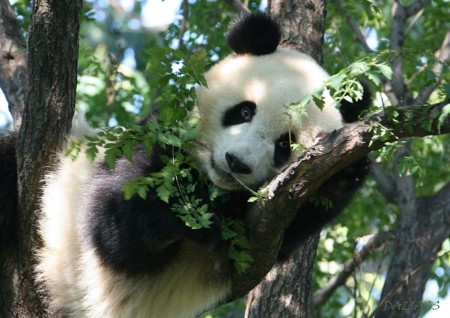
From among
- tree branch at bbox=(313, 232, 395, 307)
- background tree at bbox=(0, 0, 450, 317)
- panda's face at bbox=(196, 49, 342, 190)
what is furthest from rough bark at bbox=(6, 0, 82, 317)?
tree branch at bbox=(313, 232, 395, 307)

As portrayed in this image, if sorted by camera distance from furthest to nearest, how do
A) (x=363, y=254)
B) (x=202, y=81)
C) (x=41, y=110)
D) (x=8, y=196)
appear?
(x=363, y=254) < (x=8, y=196) < (x=41, y=110) < (x=202, y=81)

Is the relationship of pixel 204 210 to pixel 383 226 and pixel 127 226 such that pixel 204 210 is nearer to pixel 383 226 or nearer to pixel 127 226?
pixel 127 226

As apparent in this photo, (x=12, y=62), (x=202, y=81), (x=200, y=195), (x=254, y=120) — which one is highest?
(x=12, y=62)

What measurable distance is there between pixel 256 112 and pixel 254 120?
0.05m

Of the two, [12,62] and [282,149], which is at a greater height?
[12,62]

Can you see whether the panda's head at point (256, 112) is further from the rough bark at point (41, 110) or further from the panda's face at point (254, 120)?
the rough bark at point (41, 110)

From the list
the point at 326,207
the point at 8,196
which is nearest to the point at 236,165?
the point at 326,207

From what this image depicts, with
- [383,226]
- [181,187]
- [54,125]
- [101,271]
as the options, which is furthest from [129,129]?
[383,226]

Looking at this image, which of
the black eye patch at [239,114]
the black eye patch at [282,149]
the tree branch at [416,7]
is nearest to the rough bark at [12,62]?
the black eye patch at [239,114]

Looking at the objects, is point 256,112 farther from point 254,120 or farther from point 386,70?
point 386,70

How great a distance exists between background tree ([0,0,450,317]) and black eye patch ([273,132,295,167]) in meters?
0.38

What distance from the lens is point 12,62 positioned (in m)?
4.32

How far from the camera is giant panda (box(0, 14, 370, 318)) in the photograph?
9.87ft

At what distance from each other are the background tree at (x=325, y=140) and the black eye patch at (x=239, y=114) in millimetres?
303
